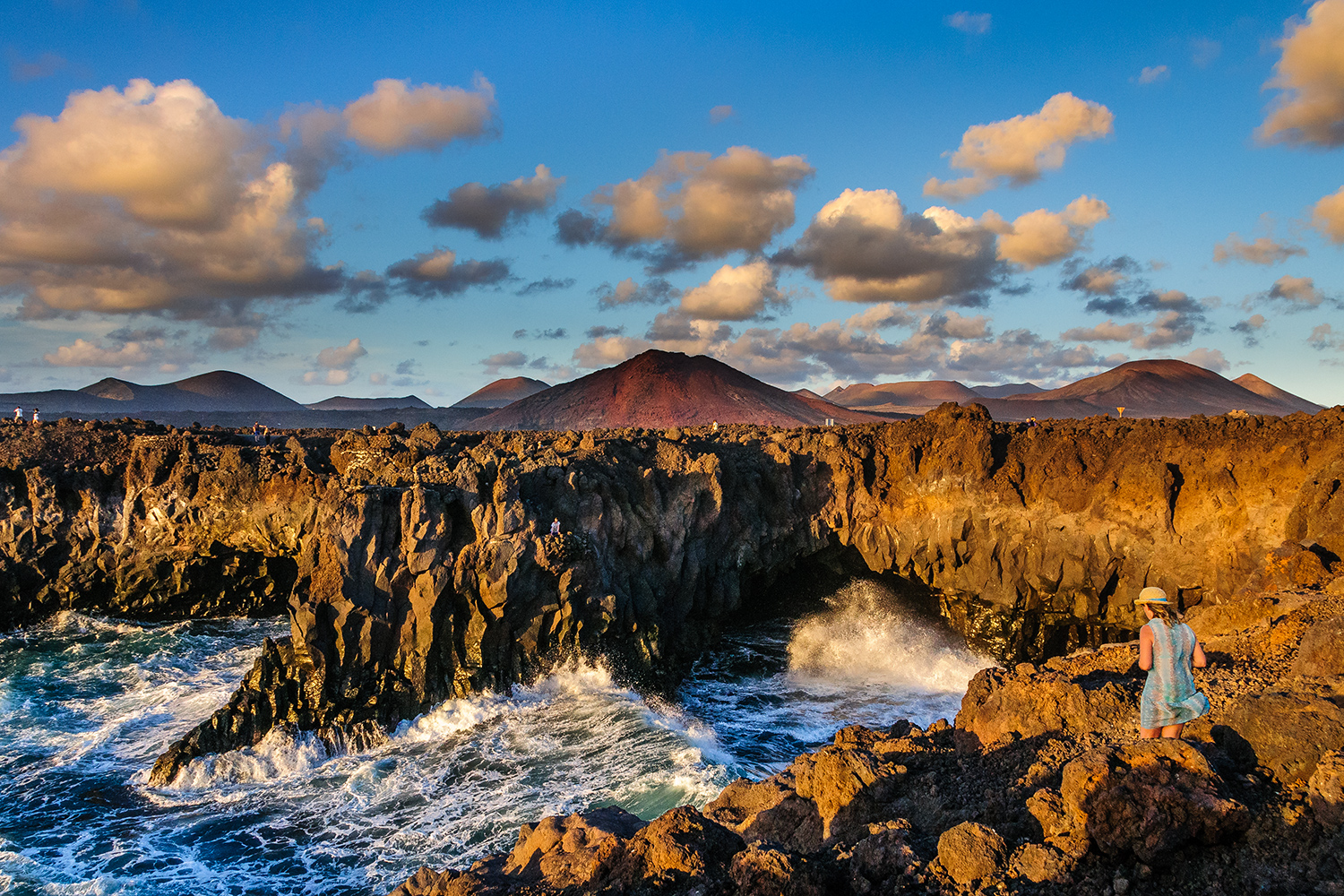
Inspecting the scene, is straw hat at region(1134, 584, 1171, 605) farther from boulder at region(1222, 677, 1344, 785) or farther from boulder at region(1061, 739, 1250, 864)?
boulder at region(1061, 739, 1250, 864)

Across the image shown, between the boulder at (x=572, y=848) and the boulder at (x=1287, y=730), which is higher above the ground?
the boulder at (x=1287, y=730)

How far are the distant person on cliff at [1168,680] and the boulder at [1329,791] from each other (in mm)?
1313

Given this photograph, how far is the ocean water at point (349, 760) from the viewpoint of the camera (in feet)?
38.9

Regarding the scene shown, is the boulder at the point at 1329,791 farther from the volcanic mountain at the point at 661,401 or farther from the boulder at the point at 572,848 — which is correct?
the volcanic mountain at the point at 661,401

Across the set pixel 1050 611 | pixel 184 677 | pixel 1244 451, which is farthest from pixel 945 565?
pixel 184 677

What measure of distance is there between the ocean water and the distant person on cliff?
8.17 metres

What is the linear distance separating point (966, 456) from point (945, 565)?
4028 mm

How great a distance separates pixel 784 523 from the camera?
26.1 m

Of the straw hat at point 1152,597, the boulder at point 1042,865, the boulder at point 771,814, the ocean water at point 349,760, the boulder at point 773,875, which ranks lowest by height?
the ocean water at point 349,760

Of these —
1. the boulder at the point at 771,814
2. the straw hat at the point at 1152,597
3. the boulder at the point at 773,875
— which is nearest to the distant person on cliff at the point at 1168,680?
the straw hat at the point at 1152,597

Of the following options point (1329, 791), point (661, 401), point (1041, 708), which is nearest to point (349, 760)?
point (1041, 708)

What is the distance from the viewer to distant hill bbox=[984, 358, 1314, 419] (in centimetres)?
9681

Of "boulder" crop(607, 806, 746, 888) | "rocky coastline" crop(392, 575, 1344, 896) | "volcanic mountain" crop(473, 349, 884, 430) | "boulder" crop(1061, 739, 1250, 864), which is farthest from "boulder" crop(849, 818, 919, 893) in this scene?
"volcanic mountain" crop(473, 349, 884, 430)

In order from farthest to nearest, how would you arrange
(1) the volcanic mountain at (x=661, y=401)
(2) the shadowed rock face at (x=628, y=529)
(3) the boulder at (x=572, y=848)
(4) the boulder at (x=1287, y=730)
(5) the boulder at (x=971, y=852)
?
(1) the volcanic mountain at (x=661, y=401)
(2) the shadowed rock face at (x=628, y=529)
(3) the boulder at (x=572, y=848)
(4) the boulder at (x=1287, y=730)
(5) the boulder at (x=971, y=852)
